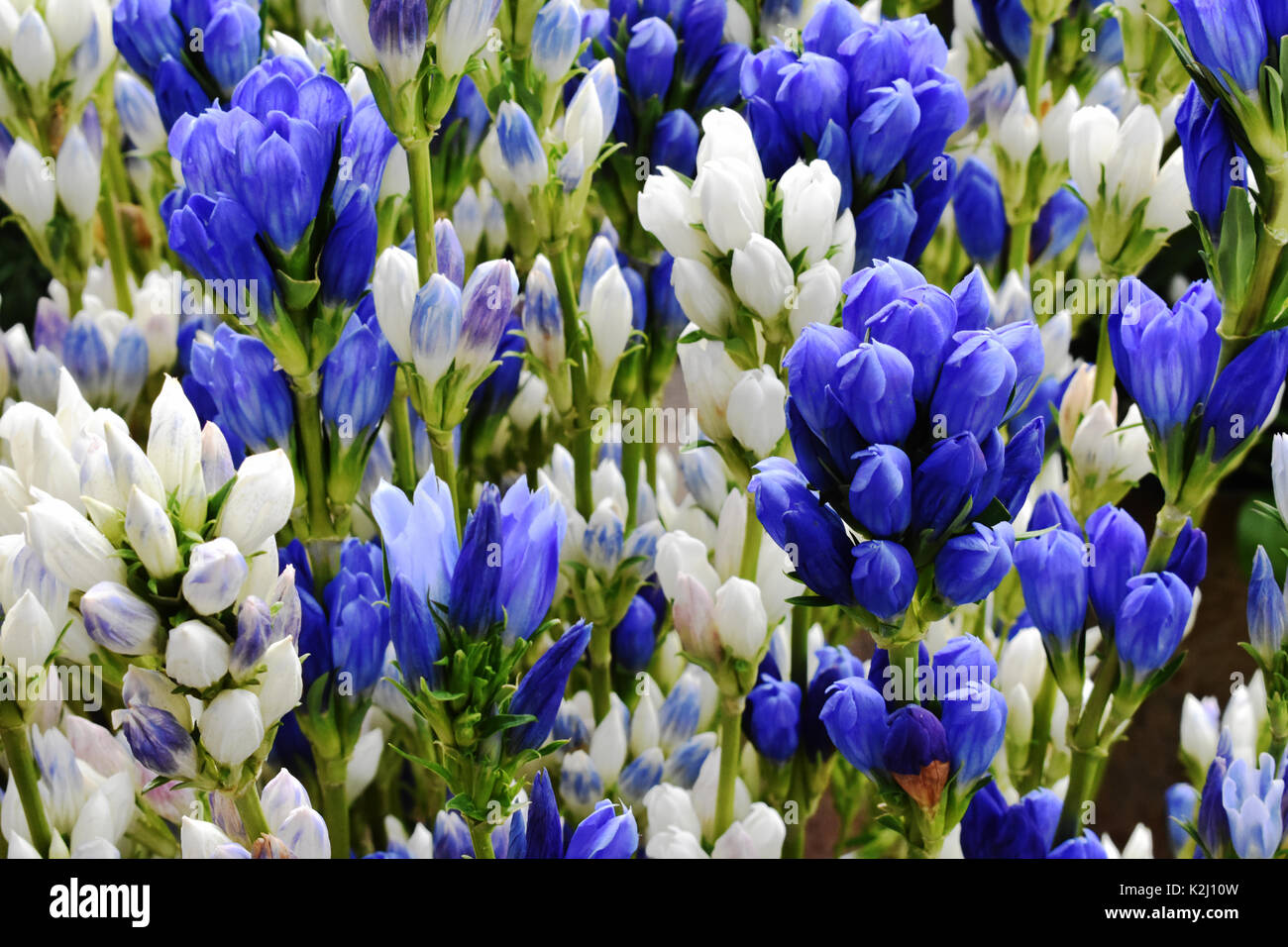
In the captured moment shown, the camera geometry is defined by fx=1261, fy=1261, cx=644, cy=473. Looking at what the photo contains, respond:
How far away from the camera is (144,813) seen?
0.47 m

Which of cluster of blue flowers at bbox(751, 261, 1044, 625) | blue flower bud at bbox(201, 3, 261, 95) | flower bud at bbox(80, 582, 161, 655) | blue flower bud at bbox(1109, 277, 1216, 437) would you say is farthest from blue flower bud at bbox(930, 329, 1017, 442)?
blue flower bud at bbox(201, 3, 261, 95)

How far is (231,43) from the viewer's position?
0.49 m

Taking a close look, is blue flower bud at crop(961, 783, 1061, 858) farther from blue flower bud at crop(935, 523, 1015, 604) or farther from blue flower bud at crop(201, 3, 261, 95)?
blue flower bud at crop(201, 3, 261, 95)

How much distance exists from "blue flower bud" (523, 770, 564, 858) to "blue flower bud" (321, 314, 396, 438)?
0.46 feet

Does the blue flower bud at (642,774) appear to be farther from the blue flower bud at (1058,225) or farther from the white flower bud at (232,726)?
the blue flower bud at (1058,225)

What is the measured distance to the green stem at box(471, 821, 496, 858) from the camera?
37cm

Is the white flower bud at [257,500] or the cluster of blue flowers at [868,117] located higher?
the cluster of blue flowers at [868,117]

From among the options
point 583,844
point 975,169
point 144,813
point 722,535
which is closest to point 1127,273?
point 975,169

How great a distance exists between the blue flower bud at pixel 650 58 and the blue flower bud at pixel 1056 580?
0.25 metres

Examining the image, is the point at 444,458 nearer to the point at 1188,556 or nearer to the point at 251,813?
the point at 251,813

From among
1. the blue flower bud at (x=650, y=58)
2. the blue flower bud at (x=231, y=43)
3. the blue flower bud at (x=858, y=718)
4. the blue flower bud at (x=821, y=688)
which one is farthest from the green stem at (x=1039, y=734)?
the blue flower bud at (x=231, y=43)

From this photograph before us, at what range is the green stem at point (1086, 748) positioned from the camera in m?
0.42
